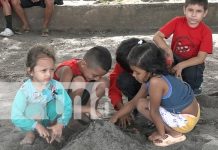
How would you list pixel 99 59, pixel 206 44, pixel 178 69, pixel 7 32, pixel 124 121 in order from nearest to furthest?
pixel 99 59 → pixel 124 121 → pixel 178 69 → pixel 206 44 → pixel 7 32

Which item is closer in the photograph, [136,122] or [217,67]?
[136,122]

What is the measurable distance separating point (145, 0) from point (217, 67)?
266cm

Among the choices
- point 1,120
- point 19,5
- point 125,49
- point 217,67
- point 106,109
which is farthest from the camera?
point 19,5

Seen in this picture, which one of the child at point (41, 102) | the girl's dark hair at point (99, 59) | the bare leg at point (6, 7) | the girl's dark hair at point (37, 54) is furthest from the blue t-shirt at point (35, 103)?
the bare leg at point (6, 7)

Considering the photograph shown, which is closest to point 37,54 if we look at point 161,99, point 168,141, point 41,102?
point 41,102

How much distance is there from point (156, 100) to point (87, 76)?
1.78 feet

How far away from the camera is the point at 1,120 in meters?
3.08

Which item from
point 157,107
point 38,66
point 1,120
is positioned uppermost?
point 38,66

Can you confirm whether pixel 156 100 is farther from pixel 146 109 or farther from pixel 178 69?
pixel 178 69

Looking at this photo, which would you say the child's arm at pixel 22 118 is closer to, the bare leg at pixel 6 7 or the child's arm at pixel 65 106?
the child's arm at pixel 65 106

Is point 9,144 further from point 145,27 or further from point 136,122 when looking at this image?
point 145,27

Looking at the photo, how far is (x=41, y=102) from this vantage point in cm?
272

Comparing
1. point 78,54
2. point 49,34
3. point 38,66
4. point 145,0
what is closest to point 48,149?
point 38,66

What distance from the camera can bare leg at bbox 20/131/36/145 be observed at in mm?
2631
